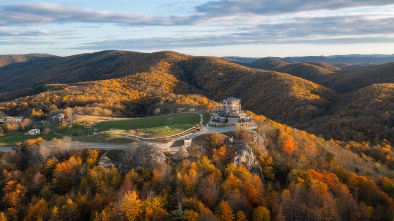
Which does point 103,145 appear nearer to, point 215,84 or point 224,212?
point 224,212

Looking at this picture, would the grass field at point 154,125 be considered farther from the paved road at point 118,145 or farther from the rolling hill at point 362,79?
the rolling hill at point 362,79

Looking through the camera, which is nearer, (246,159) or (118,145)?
(246,159)

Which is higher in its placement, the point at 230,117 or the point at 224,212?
the point at 230,117

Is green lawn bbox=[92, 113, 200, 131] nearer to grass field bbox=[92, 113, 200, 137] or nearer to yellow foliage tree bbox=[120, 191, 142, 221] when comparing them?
grass field bbox=[92, 113, 200, 137]

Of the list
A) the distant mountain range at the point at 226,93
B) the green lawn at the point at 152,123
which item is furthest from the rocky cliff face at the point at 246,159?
the distant mountain range at the point at 226,93

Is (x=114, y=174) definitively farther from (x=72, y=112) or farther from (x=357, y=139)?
(x=357, y=139)

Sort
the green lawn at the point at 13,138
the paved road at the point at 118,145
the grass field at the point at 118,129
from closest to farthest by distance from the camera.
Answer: the paved road at the point at 118,145 → the grass field at the point at 118,129 → the green lawn at the point at 13,138

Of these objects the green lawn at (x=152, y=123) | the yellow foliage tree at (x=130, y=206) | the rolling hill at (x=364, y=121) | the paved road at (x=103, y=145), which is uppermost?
the green lawn at (x=152, y=123)

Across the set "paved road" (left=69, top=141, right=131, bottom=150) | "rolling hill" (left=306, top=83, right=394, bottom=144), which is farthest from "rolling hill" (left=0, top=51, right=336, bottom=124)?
"paved road" (left=69, top=141, right=131, bottom=150)

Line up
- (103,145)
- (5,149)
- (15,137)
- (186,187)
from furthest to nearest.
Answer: (15,137), (5,149), (103,145), (186,187)

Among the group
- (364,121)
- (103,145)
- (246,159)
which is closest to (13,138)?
(103,145)
